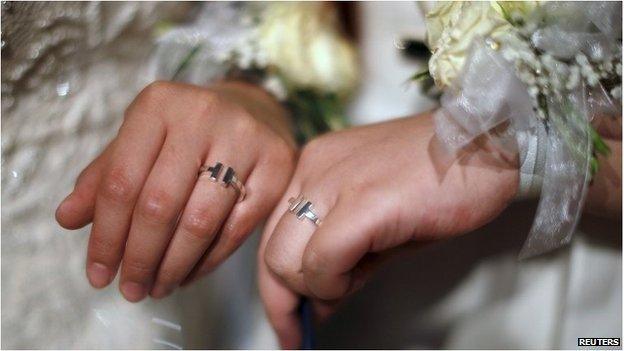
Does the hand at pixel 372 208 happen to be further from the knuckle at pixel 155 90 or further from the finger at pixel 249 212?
the knuckle at pixel 155 90

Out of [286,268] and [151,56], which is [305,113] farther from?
[286,268]

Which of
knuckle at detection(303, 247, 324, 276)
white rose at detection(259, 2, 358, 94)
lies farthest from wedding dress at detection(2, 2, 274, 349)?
white rose at detection(259, 2, 358, 94)

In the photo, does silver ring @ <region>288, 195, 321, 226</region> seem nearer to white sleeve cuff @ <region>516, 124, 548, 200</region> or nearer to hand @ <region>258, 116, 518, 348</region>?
hand @ <region>258, 116, 518, 348</region>

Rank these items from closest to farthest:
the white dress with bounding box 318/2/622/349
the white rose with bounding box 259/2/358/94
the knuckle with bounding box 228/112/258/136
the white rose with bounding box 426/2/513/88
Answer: the white rose with bounding box 426/2/513/88, the knuckle with bounding box 228/112/258/136, the white dress with bounding box 318/2/622/349, the white rose with bounding box 259/2/358/94

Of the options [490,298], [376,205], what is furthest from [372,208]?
[490,298]

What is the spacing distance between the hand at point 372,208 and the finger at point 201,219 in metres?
0.06

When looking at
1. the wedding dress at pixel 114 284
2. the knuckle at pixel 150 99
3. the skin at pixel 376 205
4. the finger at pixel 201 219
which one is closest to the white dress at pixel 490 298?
the wedding dress at pixel 114 284

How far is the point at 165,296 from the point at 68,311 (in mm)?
118

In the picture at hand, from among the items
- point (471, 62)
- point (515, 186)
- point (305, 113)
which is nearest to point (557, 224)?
point (515, 186)

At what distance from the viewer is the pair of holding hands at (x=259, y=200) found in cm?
58

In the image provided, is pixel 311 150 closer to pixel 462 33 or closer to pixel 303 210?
pixel 303 210

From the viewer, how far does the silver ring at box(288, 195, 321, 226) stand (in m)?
0.62

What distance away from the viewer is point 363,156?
0.65 metres

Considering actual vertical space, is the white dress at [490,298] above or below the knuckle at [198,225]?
below
